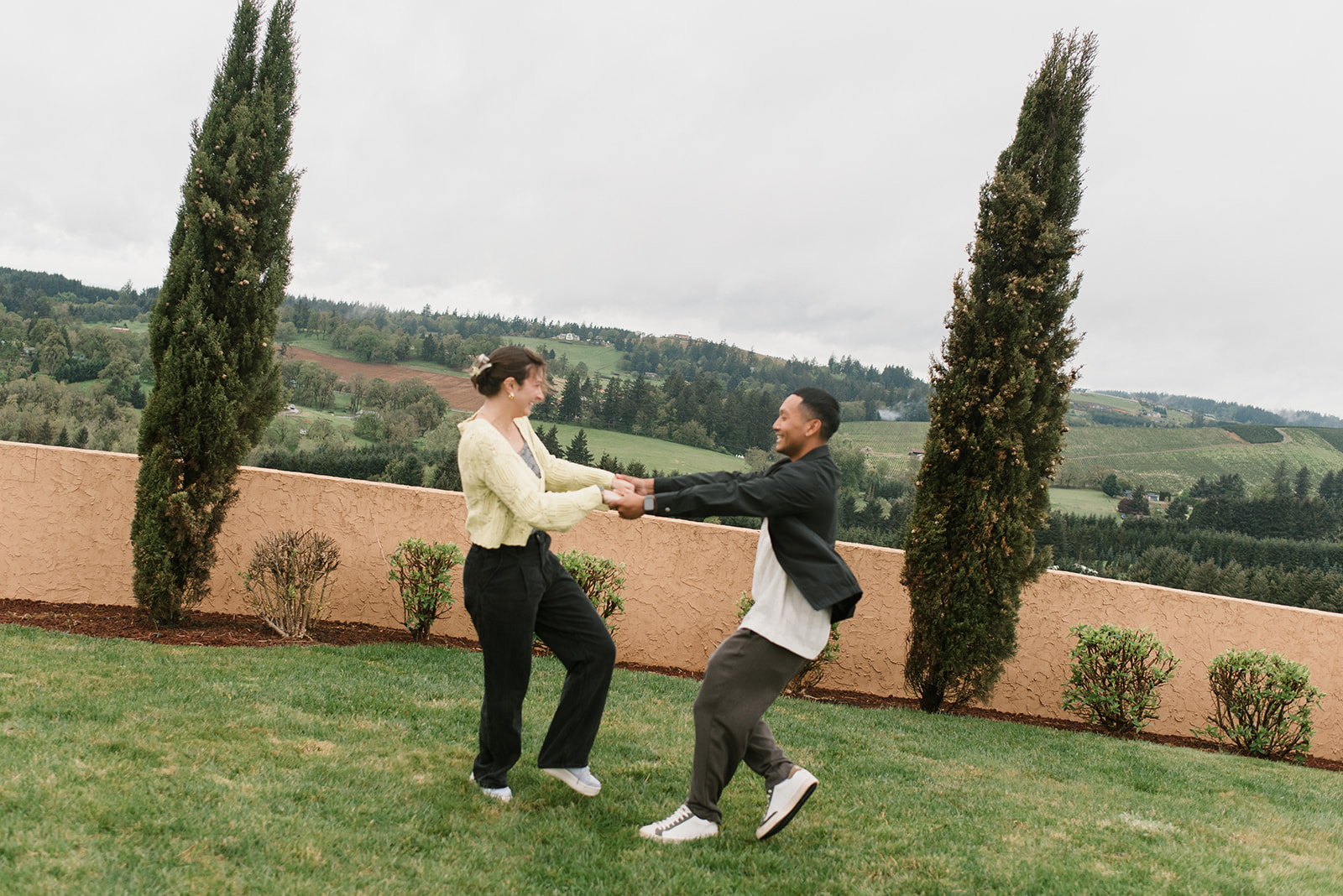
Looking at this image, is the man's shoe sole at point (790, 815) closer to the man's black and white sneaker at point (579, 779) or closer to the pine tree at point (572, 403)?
the man's black and white sneaker at point (579, 779)

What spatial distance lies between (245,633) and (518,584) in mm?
5349

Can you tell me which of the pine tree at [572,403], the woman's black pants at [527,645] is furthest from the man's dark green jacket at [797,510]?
the pine tree at [572,403]

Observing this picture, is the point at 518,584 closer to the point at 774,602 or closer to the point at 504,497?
the point at 504,497

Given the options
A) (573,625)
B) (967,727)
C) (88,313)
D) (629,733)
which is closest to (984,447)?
(967,727)

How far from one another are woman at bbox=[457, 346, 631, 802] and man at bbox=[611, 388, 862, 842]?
45 cm

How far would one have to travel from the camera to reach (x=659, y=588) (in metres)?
9.05

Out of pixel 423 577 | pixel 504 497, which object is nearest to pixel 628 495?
pixel 504 497

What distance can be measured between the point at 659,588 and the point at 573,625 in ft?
16.5

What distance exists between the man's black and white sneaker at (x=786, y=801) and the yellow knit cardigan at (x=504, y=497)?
4.96ft

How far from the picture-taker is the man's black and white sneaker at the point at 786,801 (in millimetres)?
3676

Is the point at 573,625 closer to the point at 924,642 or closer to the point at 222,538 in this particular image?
the point at 924,642

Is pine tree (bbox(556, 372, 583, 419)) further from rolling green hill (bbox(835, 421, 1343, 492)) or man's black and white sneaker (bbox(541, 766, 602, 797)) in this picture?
rolling green hill (bbox(835, 421, 1343, 492))

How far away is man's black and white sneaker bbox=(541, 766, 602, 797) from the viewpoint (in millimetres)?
4109

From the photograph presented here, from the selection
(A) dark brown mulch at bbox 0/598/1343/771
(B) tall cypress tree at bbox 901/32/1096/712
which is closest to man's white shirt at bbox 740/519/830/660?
(B) tall cypress tree at bbox 901/32/1096/712
